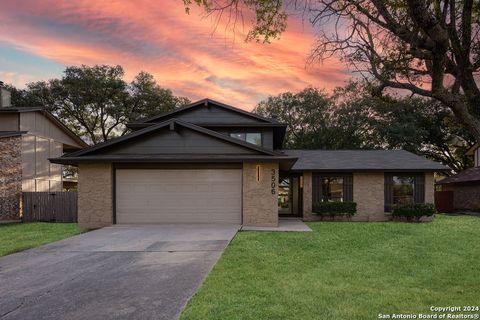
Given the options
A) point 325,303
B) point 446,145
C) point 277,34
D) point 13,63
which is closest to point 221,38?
point 277,34

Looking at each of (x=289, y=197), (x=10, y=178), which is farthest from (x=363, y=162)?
(x=10, y=178)

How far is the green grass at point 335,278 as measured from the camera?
509cm

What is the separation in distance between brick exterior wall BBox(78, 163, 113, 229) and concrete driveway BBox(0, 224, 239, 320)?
11.2 ft

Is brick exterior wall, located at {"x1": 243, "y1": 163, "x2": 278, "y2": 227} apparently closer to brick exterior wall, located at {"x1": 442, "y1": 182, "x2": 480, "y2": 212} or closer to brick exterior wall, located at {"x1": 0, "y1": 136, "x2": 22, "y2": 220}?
brick exterior wall, located at {"x1": 0, "y1": 136, "x2": 22, "y2": 220}

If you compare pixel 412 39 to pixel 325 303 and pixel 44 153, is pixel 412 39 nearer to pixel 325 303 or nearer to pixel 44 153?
pixel 325 303

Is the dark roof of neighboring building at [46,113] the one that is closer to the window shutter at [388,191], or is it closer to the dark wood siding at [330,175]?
the dark wood siding at [330,175]

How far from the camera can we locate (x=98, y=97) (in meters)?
36.3

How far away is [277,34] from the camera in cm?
811

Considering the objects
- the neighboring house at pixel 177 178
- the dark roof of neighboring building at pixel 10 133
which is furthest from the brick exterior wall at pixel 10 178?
the neighboring house at pixel 177 178

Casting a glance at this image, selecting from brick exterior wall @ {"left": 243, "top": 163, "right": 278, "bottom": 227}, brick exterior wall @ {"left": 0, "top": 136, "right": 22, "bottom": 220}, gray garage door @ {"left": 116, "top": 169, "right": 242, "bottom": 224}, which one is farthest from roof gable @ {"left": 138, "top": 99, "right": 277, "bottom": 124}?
brick exterior wall @ {"left": 0, "top": 136, "right": 22, "bottom": 220}

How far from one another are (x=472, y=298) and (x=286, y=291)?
2.92 m

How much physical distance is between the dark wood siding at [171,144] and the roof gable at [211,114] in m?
5.03

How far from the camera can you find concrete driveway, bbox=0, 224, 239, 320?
5164 mm

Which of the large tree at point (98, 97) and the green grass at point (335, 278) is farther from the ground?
the large tree at point (98, 97)
